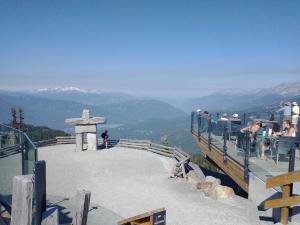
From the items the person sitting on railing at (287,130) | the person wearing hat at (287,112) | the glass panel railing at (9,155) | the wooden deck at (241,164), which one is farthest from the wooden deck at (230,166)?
the glass panel railing at (9,155)

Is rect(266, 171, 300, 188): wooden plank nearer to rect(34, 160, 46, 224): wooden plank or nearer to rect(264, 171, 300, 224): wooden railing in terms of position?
rect(264, 171, 300, 224): wooden railing

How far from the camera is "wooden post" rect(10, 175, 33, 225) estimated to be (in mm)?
4629

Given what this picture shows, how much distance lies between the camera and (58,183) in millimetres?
15664

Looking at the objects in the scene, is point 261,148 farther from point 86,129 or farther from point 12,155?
point 86,129

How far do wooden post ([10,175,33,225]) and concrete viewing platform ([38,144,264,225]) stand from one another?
20.6ft

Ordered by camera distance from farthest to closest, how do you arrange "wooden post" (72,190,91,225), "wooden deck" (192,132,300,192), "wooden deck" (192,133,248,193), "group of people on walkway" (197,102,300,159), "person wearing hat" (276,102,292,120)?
"person wearing hat" (276,102,292,120) < "wooden deck" (192,133,248,193) < "group of people on walkway" (197,102,300,159) < "wooden deck" (192,132,300,192) < "wooden post" (72,190,91,225)

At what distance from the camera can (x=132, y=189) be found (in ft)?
48.1

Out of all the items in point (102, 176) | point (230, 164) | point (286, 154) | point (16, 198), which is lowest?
point (102, 176)

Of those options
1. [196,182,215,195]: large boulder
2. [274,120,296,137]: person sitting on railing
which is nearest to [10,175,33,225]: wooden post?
[274,120,296,137]: person sitting on railing

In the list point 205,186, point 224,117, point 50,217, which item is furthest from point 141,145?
point 50,217

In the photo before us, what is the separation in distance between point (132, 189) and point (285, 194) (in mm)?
7065

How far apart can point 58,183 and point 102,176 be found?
206cm

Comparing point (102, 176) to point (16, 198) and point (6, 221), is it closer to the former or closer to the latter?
point (6, 221)

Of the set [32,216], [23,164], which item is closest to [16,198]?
[32,216]
